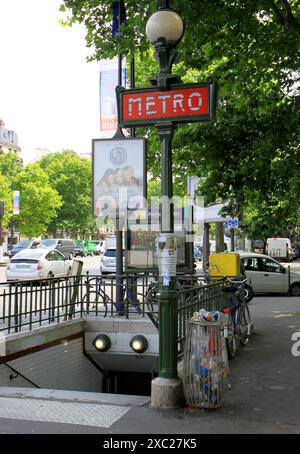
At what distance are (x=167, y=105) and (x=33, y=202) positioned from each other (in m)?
60.9

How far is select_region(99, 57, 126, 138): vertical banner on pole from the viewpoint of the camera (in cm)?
1201

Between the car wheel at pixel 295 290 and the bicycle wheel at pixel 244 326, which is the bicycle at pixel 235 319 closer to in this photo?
the bicycle wheel at pixel 244 326

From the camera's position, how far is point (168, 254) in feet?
19.0

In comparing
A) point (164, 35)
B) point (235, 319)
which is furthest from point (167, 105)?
point (235, 319)

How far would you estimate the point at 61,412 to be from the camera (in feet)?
18.0

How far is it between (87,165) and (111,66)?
70357 millimetres

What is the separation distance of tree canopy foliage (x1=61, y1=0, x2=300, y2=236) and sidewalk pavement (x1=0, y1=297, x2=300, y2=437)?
17.7 ft

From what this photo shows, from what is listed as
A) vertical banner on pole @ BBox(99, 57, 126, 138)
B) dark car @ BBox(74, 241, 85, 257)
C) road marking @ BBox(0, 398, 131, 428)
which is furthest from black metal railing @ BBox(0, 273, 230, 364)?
dark car @ BBox(74, 241, 85, 257)

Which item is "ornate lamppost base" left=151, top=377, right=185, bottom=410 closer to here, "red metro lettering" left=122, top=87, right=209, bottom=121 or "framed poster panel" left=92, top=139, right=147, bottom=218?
"red metro lettering" left=122, top=87, right=209, bottom=121

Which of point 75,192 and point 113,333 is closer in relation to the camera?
point 113,333

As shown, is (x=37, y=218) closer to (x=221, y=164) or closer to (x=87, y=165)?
(x=87, y=165)

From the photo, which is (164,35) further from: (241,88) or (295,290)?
(295,290)

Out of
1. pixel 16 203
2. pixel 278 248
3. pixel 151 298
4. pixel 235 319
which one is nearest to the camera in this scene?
pixel 235 319

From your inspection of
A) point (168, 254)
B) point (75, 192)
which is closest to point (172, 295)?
point (168, 254)
